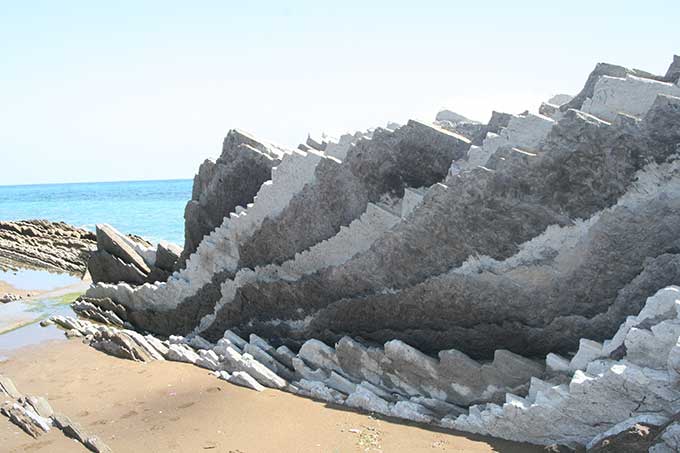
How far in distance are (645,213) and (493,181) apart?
1644mm

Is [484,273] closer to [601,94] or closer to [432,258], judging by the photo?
[432,258]

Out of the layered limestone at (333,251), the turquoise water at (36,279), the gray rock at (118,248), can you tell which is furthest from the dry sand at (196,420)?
the turquoise water at (36,279)

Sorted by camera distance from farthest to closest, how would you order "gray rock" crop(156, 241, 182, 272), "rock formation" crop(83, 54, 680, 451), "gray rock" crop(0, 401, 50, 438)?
"gray rock" crop(156, 241, 182, 272) < "gray rock" crop(0, 401, 50, 438) < "rock formation" crop(83, 54, 680, 451)

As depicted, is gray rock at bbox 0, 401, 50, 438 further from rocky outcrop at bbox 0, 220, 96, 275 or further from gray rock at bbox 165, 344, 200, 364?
rocky outcrop at bbox 0, 220, 96, 275

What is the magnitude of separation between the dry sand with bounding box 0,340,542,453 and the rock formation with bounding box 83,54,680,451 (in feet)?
1.10

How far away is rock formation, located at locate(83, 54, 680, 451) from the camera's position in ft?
21.4

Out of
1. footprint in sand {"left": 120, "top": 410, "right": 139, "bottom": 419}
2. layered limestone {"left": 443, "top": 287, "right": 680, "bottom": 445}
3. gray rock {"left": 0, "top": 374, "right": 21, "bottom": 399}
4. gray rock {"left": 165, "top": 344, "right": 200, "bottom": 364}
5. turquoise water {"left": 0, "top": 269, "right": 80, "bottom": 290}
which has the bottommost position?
turquoise water {"left": 0, "top": 269, "right": 80, "bottom": 290}

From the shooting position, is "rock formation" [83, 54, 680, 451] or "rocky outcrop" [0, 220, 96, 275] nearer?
"rock formation" [83, 54, 680, 451]

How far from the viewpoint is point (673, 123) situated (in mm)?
6504

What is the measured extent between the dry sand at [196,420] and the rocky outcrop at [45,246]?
592 inches

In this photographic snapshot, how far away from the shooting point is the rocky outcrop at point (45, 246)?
24.5 m

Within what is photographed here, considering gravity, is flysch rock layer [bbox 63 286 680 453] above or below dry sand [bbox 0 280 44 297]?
above

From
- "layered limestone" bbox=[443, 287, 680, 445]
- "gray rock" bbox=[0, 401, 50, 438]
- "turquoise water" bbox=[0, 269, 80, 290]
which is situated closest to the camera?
"layered limestone" bbox=[443, 287, 680, 445]

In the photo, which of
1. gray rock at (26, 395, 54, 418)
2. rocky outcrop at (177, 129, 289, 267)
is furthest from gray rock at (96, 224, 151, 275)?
gray rock at (26, 395, 54, 418)
